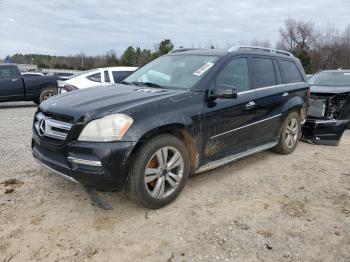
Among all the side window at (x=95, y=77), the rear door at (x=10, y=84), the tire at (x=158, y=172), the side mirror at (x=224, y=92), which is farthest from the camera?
the rear door at (x=10, y=84)

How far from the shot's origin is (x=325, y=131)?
727 centimetres

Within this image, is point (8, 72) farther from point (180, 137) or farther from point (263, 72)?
point (180, 137)

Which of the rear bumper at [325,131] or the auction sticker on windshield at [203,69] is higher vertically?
the auction sticker on windshield at [203,69]

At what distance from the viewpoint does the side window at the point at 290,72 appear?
612 centimetres

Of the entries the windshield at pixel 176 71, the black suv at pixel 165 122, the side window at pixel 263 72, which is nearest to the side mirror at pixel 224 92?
the black suv at pixel 165 122

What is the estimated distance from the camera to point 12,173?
496cm

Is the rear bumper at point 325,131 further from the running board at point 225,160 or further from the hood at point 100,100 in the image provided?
the hood at point 100,100


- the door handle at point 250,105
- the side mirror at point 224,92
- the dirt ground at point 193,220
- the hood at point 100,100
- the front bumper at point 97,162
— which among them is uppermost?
the side mirror at point 224,92

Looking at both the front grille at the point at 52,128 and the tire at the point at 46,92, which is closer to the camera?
the front grille at the point at 52,128

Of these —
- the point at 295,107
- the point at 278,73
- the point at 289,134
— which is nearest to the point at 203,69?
A: the point at 278,73

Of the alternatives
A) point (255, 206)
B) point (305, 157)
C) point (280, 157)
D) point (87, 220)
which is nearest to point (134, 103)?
point (87, 220)

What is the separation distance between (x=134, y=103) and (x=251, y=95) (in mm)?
1955

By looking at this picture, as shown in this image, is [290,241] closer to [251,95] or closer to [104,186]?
[104,186]

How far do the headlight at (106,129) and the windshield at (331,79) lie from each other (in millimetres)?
7268
